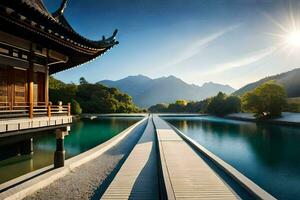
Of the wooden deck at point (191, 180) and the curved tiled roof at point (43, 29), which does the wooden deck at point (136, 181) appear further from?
the curved tiled roof at point (43, 29)

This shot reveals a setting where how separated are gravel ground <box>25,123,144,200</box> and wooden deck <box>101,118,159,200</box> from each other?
0.57m

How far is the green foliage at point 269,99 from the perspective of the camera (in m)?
40.8

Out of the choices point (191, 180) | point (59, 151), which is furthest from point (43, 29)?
point (191, 180)

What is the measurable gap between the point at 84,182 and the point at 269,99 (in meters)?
38.8

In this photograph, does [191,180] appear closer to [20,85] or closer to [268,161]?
[20,85]

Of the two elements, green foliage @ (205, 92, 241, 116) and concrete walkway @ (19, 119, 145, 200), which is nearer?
concrete walkway @ (19, 119, 145, 200)

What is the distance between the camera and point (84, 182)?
9055 mm

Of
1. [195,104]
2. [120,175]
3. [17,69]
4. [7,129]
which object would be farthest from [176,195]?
[195,104]

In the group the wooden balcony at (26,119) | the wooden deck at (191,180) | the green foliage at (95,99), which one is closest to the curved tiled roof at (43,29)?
the wooden balcony at (26,119)

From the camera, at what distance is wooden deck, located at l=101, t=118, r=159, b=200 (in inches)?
295

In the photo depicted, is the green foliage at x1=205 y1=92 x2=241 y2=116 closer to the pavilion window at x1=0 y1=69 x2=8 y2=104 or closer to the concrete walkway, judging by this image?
the concrete walkway

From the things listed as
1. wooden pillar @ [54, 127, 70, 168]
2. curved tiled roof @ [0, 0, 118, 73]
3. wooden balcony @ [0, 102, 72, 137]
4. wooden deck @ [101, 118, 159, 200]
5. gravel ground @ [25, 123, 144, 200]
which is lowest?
gravel ground @ [25, 123, 144, 200]

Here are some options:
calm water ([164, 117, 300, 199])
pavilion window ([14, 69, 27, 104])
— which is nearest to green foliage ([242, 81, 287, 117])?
calm water ([164, 117, 300, 199])

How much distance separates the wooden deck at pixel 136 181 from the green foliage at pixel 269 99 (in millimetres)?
34353
